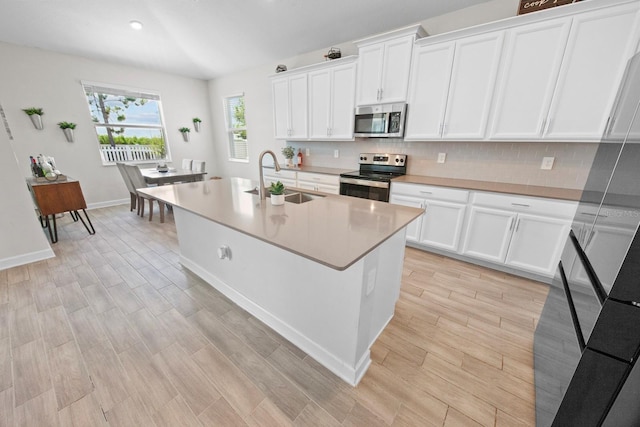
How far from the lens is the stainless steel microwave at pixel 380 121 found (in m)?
2.88

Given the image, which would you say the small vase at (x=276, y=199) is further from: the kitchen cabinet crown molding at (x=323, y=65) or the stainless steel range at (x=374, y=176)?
the kitchen cabinet crown molding at (x=323, y=65)

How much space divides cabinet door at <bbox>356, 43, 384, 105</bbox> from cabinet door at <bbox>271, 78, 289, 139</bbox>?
137 cm

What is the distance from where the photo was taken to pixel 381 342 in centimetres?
160

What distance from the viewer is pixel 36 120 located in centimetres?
377

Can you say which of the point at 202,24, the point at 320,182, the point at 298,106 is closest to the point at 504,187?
the point at 320,182

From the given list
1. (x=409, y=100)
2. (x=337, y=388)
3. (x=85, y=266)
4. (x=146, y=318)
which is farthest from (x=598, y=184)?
(x=85, y=266)

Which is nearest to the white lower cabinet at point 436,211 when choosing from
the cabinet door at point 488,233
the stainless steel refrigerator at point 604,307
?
the cabinet door at point 488,233

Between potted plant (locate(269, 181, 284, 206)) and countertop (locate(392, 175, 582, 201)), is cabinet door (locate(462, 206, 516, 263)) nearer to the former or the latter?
countertop (locate(392, 175, 582, 201))

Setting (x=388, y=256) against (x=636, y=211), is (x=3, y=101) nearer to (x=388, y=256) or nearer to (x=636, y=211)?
(x=388, y=256)

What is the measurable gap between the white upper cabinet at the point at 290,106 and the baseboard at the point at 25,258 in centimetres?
338

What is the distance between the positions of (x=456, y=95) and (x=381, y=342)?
99.6 inches

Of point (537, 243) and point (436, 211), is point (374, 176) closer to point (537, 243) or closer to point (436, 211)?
point (436, 211)

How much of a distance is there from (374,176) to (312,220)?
6.31 ft

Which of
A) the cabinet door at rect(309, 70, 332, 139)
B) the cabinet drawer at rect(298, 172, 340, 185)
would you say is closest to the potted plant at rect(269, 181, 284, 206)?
the cabinet drawer at rect(298, 172, 340, 185)
